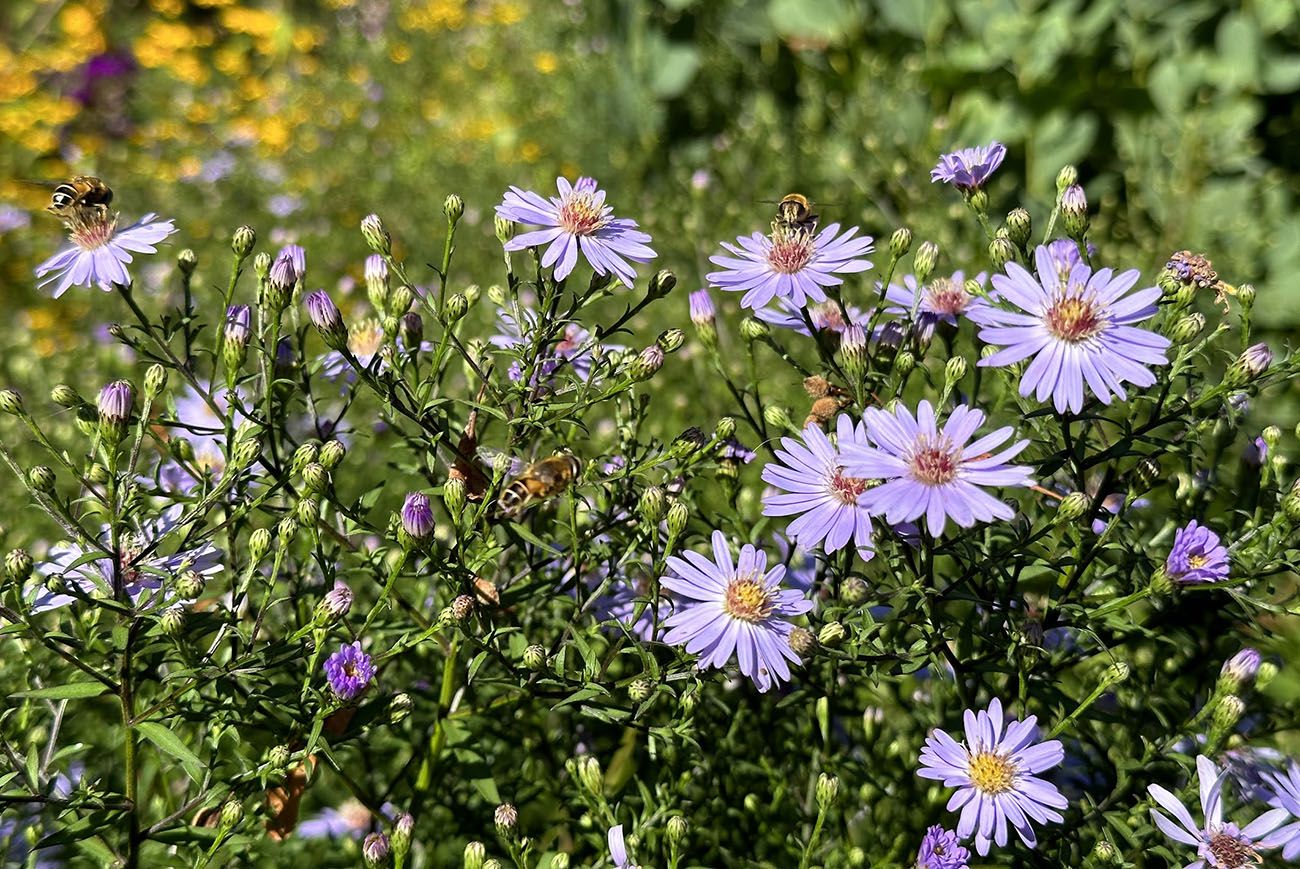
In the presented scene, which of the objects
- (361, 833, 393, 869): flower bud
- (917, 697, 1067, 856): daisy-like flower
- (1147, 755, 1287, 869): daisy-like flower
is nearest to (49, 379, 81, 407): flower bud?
(361, 833, 393, 869): flower bud

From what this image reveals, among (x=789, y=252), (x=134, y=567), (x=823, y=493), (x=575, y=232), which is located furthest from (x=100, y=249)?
(x=823, y=493)

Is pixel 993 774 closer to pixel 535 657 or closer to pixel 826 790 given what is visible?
pixel 826 790

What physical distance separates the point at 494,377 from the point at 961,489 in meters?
0.79

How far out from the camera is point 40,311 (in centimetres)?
507

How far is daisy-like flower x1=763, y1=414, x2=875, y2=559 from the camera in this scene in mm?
1305

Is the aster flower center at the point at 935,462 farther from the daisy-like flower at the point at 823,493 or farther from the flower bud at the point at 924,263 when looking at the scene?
the flower bud at the point at 924,263

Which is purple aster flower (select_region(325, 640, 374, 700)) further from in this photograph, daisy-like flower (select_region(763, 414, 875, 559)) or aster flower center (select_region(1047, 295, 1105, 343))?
aster flower center (select_region(1047, 295, 1105, 343))

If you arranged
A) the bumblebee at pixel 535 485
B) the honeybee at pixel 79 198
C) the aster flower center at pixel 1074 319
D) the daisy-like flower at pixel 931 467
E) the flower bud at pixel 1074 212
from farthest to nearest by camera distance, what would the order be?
the honeybee at pixel 79 198 → the flower bud at pixel 1074 212 → the bumblebee at pixel 535 485 → the aster flower center at pixel 1074 319 → the daisy-like flower at pixel 931 467

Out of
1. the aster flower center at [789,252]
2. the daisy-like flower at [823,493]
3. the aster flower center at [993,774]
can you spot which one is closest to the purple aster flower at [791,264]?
the aster flower center at [789,252]

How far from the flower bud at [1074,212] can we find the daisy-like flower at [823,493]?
1.53 feet

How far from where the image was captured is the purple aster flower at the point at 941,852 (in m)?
1.35

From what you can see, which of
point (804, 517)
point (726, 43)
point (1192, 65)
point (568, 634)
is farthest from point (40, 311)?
point (1192, 65)

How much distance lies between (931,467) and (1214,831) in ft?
1.96

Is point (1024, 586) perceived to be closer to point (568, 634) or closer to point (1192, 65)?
point (568, 634)
